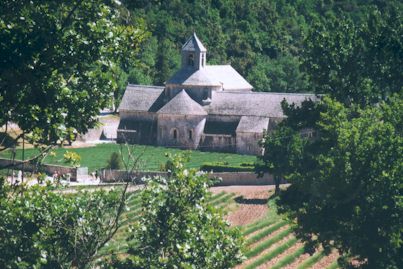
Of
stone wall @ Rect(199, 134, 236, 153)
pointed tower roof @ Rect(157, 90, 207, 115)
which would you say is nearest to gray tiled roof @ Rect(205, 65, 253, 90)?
pointed tower roof @ Rect(157, 90, 207, 115)

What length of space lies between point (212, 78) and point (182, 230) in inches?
2529

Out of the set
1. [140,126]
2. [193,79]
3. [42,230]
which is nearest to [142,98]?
[140,126]

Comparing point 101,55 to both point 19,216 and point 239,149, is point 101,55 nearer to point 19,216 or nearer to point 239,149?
point 19,216

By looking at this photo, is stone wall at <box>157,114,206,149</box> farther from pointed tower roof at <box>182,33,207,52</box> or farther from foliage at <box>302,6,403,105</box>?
foliage at <box>302,6,403,105</box>

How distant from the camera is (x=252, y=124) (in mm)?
81812

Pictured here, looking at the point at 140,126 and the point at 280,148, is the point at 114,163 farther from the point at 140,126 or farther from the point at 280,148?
the point at 140,126

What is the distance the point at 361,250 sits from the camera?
3403cm

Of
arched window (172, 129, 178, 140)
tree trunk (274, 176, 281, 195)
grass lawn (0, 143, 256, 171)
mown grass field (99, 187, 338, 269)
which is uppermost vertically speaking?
arched window (172, 129, 178, 140)

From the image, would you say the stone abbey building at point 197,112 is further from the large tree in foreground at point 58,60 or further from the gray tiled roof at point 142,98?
the large tree in foreground at point 58,60

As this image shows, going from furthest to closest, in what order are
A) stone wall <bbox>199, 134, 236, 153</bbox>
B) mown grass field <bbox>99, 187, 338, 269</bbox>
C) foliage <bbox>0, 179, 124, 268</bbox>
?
stone wall <bbox>199, 134, 236, 153</bbox> → mown grass field <bbox>99, 187, 338, 269</bbox> → foliage <bbox>0, 179, 124, 268</bbox>

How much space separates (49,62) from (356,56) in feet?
114

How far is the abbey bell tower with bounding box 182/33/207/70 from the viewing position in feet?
291

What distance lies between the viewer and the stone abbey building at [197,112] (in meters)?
81.9

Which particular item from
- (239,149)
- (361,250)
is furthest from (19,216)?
(239,149)
